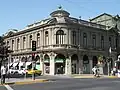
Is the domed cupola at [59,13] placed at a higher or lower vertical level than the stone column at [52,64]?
higher

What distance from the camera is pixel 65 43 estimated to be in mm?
56344

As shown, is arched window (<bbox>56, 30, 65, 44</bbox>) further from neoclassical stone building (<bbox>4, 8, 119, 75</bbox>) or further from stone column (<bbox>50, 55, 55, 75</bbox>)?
stone column (<bbox>50, 55, 55, 75</bbox>)

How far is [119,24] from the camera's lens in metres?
70.0

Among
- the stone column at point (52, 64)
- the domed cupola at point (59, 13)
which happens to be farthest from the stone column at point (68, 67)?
the domed cupola at point (59, 13)

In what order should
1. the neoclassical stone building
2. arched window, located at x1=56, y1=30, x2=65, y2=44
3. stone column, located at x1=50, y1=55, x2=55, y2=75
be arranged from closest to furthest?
stone column, located at x1=50, y1=55, x2=55, y2=75
the neoclassical stone building
arched window, located at x1=56, y1=30, x2=65, y2=44

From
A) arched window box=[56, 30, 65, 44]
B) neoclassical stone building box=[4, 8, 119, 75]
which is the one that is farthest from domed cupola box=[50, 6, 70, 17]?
arched window box=[56, 30, 65, 44]

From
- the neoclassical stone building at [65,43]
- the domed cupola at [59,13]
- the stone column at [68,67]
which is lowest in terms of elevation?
the stone column at [68,67]

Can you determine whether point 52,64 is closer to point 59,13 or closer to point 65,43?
point 65,43

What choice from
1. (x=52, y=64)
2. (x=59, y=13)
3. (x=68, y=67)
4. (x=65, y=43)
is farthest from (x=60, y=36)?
(x=68, y=67)

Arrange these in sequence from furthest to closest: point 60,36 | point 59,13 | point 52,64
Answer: point 59,13
point 60,36
point 52,64

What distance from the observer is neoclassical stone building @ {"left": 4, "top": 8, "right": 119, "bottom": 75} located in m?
56.3

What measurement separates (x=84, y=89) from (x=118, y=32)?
5030cm

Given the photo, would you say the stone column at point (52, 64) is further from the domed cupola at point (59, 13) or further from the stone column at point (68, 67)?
the domed cupola at point (59, 13)

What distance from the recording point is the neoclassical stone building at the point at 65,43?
56344mm
